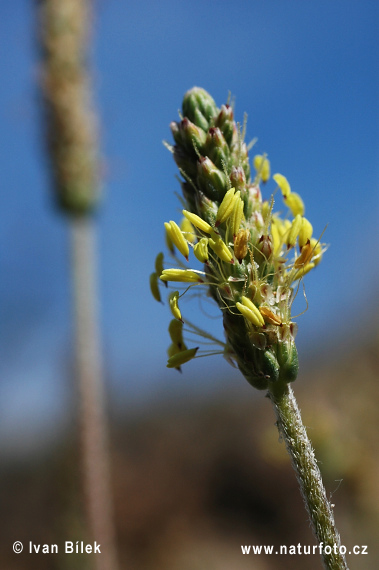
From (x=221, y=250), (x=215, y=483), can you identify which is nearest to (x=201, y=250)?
(x=221, y=250)

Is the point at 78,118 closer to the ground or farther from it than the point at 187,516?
farther from it

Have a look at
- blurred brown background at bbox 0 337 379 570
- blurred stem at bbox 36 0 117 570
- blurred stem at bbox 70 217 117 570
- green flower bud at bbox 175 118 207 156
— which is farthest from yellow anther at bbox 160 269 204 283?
blurred stem at bbox 36 0 117 570

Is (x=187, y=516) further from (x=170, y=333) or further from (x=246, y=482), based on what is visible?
(x=170, y=333)

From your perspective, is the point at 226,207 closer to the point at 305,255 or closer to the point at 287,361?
the point at 305,255

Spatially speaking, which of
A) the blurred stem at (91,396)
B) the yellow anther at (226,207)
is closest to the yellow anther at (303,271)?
the yellow anther at (226,207)

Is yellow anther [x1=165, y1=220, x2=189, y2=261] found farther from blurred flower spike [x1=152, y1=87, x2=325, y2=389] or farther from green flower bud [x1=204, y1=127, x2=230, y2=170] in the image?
green flower bud [x1=204, y1=127, x2=230, y2=170]

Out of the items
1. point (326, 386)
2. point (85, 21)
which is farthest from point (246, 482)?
point (85, 21)
